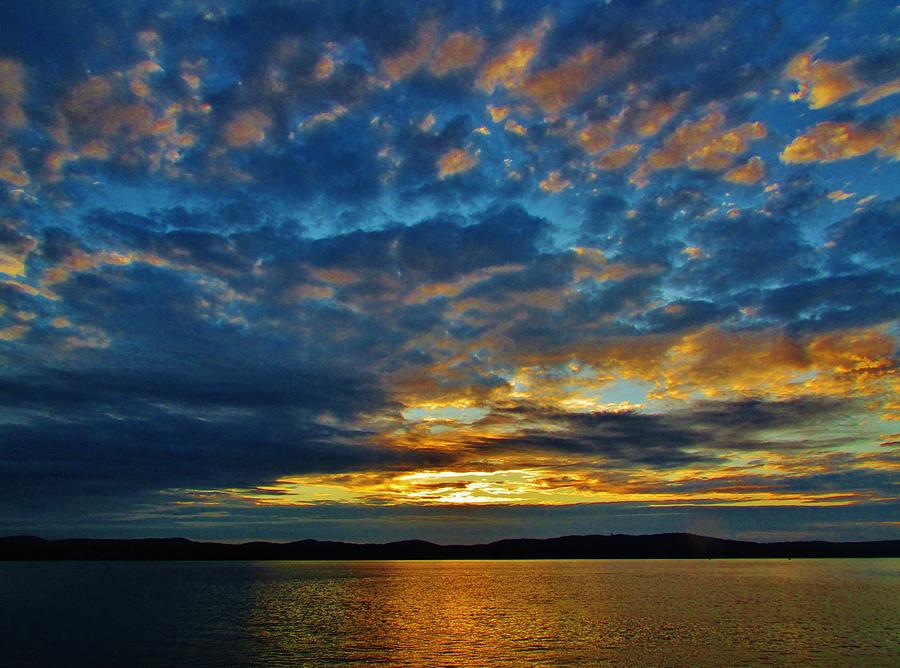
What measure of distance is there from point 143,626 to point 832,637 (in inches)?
2913

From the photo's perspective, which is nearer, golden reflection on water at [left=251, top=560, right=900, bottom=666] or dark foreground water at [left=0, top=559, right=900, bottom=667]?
dark foreground water at [left=0, top=559, right=900, bottom=667]

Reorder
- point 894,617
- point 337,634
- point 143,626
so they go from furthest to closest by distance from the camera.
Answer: point 894,617 → point 143,626 → point 337,634

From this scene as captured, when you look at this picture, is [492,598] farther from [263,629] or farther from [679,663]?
[679,663]

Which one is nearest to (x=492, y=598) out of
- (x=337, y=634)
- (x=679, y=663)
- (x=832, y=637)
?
(x=337, y=634)

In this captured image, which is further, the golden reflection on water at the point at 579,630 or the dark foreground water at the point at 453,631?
the golden reflection on water at the point at 579,630

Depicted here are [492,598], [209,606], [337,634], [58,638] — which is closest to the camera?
[58,638]

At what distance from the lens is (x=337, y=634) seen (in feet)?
225

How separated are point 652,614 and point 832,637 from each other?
2680cm

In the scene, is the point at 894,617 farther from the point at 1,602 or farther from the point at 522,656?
the point at 1,602

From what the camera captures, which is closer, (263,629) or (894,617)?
(263,629)

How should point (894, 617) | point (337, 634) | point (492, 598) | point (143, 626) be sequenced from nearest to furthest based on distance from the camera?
point (337, 634) → point (143, 626) → point (894, 617) → point (492, 598)

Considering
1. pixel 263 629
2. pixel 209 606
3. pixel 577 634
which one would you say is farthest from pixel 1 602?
pixel 577 634

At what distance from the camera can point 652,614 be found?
88.6 m

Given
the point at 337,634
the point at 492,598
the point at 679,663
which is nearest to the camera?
the point at 679,663
